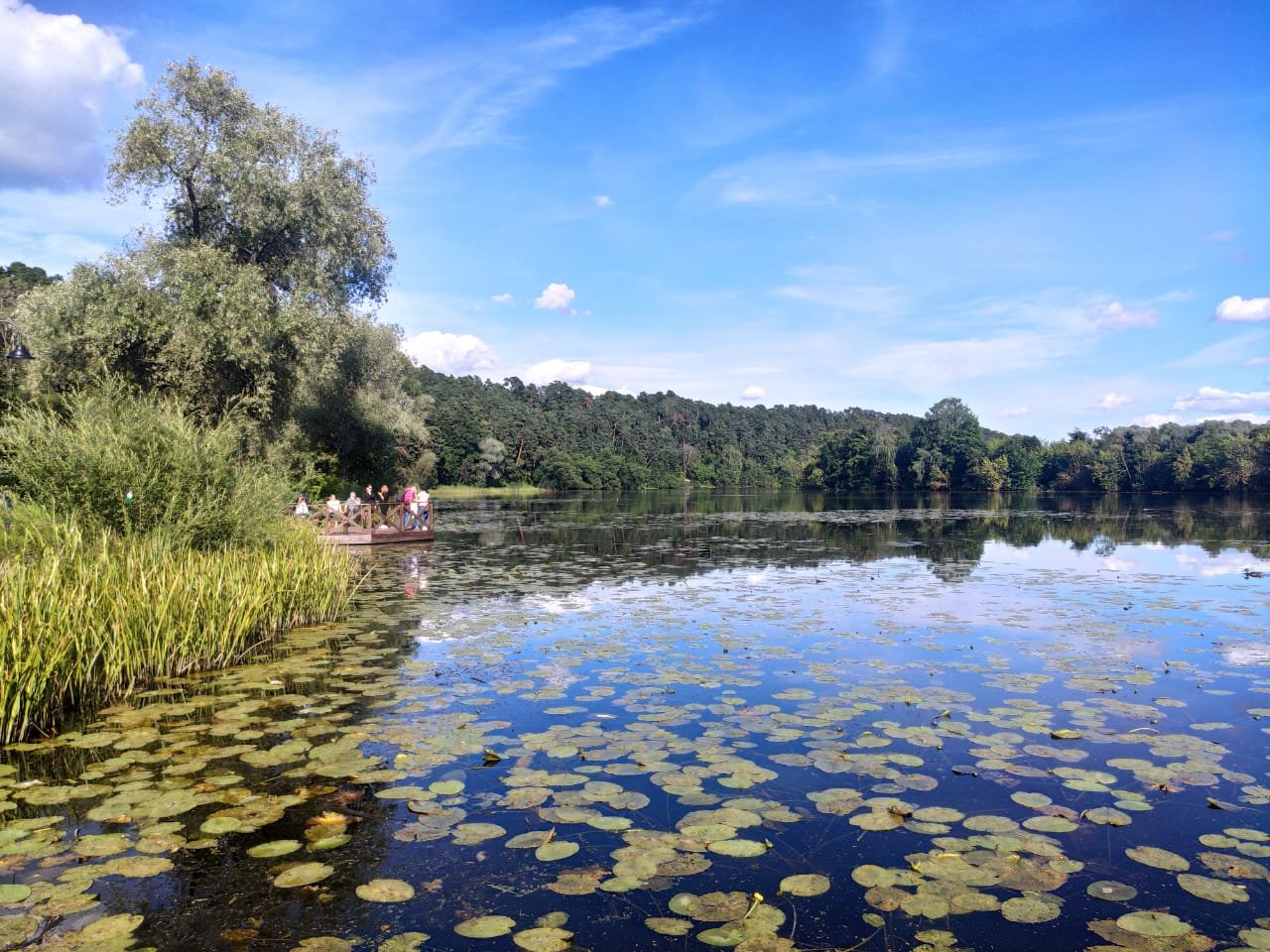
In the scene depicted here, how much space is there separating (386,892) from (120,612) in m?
5.13

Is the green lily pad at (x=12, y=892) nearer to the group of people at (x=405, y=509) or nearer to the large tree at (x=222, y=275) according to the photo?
the large tree at (x=222, y=275)

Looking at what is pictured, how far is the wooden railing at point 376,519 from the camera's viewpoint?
25.0m

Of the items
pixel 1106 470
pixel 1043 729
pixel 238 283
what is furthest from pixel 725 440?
pixel 1043 729

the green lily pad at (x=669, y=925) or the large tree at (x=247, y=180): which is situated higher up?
the large tree at (x=247, y=180)

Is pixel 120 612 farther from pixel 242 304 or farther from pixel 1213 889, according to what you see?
pixel 242 304

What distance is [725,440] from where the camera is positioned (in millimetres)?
145500

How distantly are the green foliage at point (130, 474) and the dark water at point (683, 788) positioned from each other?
2557 millimetres

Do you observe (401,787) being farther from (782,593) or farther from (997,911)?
(782,593)

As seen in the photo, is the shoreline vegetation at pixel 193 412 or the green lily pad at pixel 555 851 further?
the shoreline vegetation at pixel 193 412

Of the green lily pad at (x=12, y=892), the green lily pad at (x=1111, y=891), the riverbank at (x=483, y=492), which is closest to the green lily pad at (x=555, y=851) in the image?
the green lily pad at (x=12, y=892)

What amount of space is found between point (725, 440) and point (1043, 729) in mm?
139597

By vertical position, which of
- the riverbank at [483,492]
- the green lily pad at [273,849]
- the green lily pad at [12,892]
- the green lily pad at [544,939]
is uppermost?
the riverbank at [483,492]

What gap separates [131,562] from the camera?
8516mm

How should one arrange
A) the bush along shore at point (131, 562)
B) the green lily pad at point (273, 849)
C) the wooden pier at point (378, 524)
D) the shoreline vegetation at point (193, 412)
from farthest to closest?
the wooden pier at point (378, 524), the shoreline vegetation at point (193, 412), the bush along shore at point (131, 562), the green lily pad at point (273, 849)
